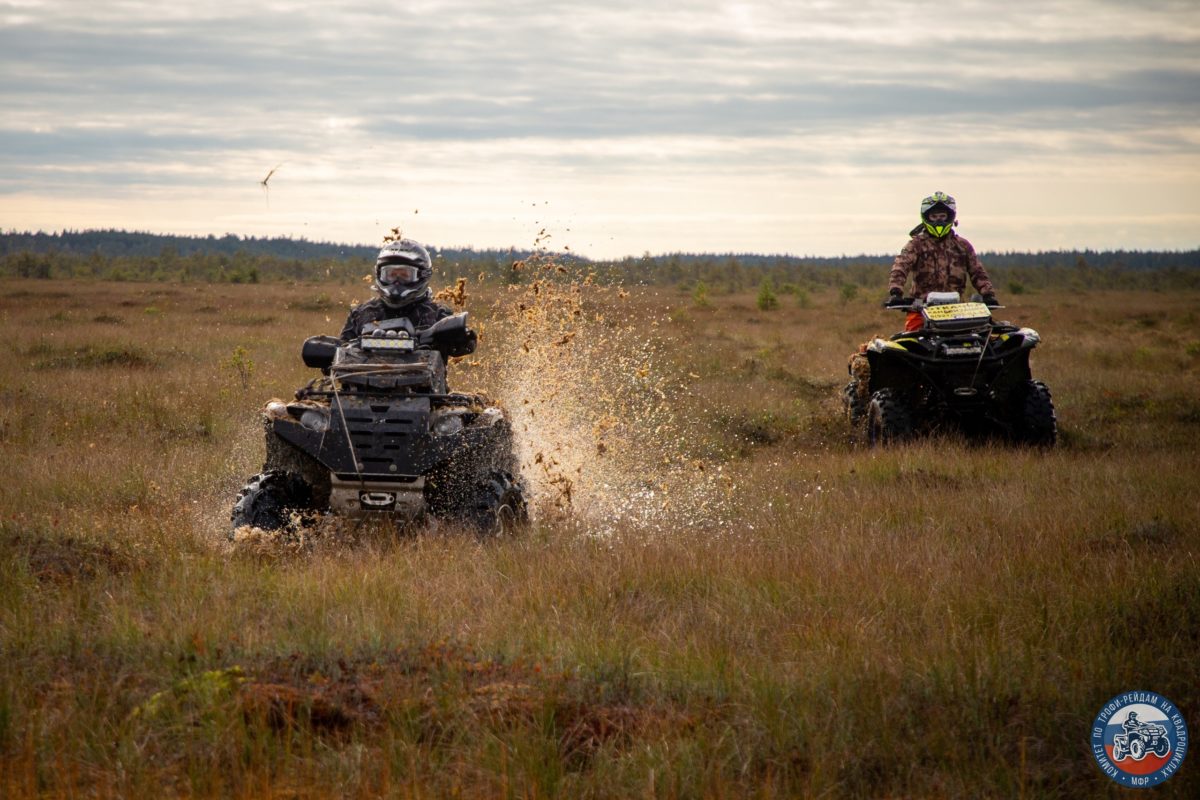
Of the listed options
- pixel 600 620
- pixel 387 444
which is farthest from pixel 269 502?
pixel 600 620

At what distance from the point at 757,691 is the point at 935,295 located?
824cm

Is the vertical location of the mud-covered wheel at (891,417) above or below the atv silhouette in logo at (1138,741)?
above

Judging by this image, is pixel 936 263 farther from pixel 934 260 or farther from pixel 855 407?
pixel 855 407

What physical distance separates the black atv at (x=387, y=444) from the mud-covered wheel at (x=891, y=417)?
5496mm

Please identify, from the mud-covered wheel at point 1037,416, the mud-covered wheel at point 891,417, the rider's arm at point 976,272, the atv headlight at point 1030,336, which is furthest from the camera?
the rider's arm at point 976,272

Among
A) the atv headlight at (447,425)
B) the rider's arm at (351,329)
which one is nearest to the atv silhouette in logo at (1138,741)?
the atv headlight at (447,425)

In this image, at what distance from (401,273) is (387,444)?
188 cm

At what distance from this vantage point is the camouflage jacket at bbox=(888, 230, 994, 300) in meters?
13.8

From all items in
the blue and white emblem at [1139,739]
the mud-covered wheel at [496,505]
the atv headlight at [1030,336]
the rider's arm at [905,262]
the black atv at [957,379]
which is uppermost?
the rider's arm at [905,262]

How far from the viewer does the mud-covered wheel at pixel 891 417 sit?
13.0 meters

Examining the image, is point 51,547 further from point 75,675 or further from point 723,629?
point 723,629

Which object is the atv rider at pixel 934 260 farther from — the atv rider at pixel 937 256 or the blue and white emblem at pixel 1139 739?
the blue and white emblem at pixel 1139 739

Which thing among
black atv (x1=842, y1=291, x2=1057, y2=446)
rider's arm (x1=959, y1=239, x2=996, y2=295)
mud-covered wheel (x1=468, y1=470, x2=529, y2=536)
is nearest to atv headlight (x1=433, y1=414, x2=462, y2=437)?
mud-covered wheel (x1=468, y1=470, x2=529, y2=536)

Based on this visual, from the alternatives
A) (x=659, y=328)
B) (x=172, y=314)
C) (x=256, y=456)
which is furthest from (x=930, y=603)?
(x=172, y=314)
